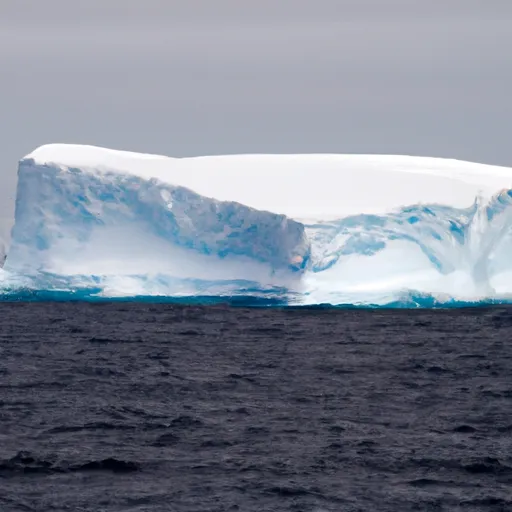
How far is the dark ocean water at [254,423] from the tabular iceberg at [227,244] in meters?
4.94

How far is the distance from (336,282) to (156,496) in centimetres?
1815

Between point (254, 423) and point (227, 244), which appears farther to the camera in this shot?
point (227, 244)

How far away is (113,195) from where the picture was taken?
26.5 m

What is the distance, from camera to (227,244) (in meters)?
26.2

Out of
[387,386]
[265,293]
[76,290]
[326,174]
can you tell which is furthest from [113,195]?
[387,386]

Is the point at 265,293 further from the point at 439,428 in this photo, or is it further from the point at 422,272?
the point at 439,428

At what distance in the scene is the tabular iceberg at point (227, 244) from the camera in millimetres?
26000

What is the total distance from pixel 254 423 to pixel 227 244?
15.1 metres

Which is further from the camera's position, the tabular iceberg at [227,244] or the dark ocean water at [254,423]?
the tabular iceberg at [227,244]

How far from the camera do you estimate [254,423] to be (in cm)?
1124

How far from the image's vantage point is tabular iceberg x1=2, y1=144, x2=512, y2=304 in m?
26.0

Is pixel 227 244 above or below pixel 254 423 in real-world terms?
above

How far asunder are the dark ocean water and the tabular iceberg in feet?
16.2

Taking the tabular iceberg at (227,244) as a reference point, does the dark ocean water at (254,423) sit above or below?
below
